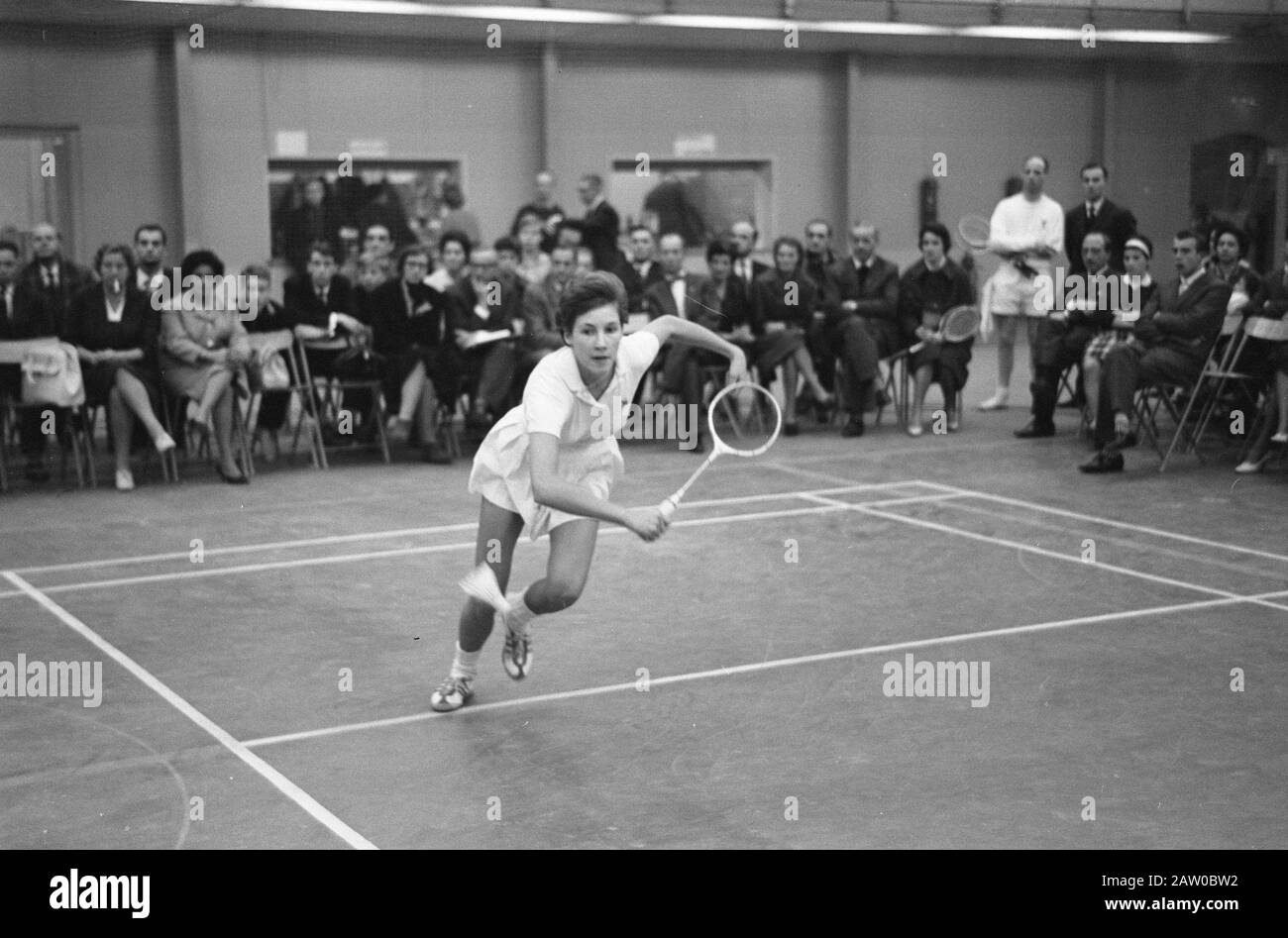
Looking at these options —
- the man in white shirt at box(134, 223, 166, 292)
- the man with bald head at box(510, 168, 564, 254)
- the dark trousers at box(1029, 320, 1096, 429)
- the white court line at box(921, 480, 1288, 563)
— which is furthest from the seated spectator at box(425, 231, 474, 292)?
the dark trousers at box(1029, 320, 1096, 429)

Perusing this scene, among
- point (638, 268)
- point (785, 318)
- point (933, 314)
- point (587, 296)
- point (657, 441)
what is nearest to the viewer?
point (587, 296)

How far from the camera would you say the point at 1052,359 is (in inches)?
532

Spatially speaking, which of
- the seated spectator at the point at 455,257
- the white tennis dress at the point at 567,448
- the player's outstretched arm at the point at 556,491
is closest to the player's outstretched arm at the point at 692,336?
the white tennis dress at the point at 567,448

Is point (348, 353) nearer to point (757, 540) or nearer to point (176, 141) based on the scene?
point (757, 540)

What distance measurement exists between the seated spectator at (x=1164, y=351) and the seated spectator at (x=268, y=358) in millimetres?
5899

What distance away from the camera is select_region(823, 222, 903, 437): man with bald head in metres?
14.1

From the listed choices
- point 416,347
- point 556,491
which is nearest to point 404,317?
point 416,347

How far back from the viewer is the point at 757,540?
378 inches

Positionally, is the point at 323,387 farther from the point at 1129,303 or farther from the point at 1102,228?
the point at 1102,228

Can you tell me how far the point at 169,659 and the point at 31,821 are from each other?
6.63ft

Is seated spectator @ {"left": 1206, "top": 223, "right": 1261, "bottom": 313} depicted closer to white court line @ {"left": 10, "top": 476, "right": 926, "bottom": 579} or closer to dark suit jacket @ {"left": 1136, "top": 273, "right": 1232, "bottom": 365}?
dark suit jacket @ {"left": 1136, "top": 273, "right": 1232, "bottom": 365}

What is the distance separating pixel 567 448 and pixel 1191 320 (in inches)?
287

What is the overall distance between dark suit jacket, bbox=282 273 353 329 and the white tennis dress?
274 inches
